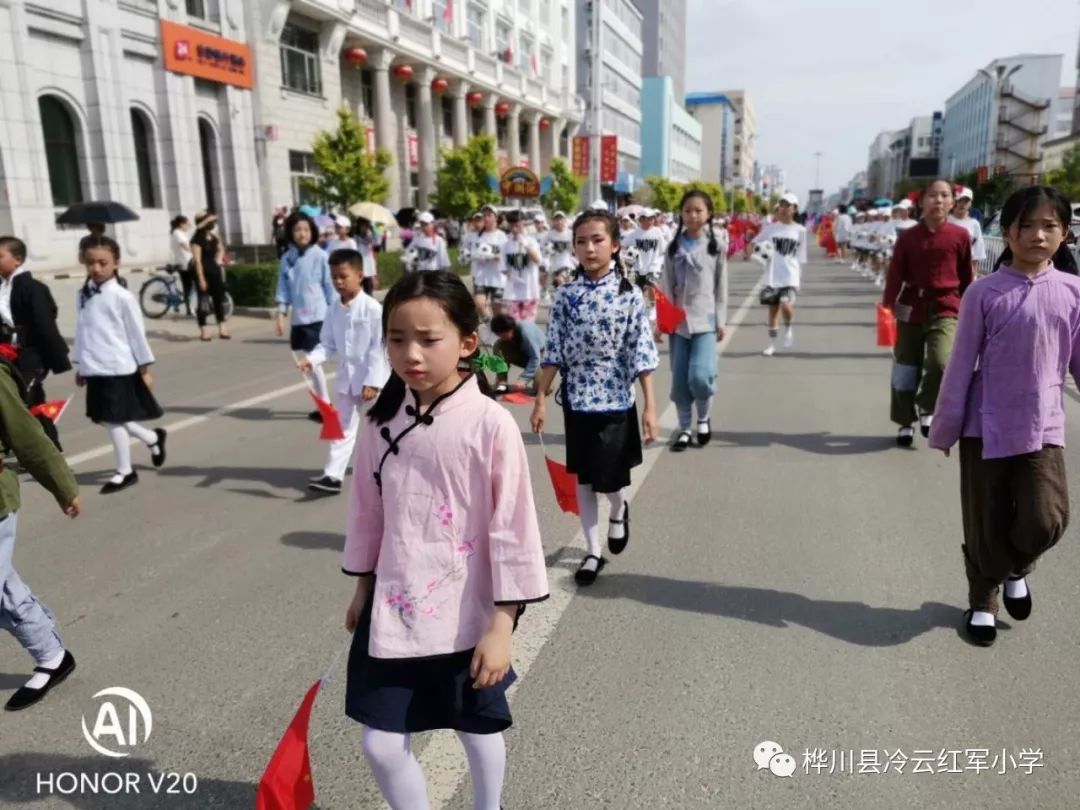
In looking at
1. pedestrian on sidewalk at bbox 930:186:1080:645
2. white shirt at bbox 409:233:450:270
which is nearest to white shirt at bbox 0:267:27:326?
pedestrian on sidewalk at bbox 930:186:1080:645

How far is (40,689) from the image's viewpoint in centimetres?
312

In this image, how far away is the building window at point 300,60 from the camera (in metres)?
27.7

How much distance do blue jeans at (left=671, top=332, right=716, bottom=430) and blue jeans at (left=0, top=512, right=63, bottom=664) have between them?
15.1 feet

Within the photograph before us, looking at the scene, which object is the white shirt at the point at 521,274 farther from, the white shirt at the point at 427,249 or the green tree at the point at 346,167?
the green tree at the point at 346,167

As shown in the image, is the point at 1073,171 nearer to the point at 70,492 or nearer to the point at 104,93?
the point at 104,93

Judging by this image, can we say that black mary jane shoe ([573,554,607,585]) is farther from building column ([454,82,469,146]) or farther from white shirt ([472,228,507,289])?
building column ([454,82,469,146])

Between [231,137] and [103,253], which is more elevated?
[231,137]

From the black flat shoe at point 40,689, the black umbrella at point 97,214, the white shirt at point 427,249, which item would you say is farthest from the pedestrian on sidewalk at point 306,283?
the black umbrella at point 97,214

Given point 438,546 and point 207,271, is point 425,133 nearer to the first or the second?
point 207,271

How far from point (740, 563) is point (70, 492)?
3.06m

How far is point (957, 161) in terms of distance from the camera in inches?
4609

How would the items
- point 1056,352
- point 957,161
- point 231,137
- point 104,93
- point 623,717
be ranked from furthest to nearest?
point 957,161 → point 231,137 → point 104,93 → point 1056,352 → point 623,717

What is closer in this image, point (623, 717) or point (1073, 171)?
point (623, 717)

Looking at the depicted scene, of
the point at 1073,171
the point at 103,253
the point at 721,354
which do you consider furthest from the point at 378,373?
the point at 1073,171
